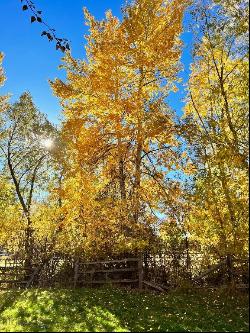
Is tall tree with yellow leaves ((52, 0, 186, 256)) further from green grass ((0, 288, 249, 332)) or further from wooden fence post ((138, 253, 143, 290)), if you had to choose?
green grass ((0, 288, 249, 332))

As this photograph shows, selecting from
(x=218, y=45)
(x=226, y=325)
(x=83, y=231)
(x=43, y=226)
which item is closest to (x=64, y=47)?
(x=226, y=325)

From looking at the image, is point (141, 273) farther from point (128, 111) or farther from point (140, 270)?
point (128, 111)

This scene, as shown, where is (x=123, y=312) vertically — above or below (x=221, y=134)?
below

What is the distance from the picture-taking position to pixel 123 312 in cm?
1159

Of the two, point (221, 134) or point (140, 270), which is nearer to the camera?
point (221, 134)

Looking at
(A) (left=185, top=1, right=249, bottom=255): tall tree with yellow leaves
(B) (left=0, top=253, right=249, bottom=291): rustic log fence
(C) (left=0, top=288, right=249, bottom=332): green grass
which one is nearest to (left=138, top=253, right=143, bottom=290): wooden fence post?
(B) (left=0, top=253, right=249, bottom=291): rustic log fence

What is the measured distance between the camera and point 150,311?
11641mm

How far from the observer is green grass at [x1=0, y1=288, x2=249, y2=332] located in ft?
31.3

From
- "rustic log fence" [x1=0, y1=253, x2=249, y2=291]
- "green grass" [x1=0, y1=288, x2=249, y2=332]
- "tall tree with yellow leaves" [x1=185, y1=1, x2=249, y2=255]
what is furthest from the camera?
"rustic log fence" [x1=0, y1=253, x2=249, y2=291]

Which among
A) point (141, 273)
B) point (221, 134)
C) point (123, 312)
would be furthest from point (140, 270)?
point (221, 134)

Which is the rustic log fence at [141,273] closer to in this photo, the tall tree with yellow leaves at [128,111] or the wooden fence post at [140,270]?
the wooden fence post at [140,270]

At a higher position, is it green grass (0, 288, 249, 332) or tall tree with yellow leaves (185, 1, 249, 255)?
tall tree with yellow leaves (185, 1, 249, 255)

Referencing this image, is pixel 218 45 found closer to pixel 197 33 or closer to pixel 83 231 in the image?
pixel 197 33

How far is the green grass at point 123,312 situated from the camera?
9.53m
